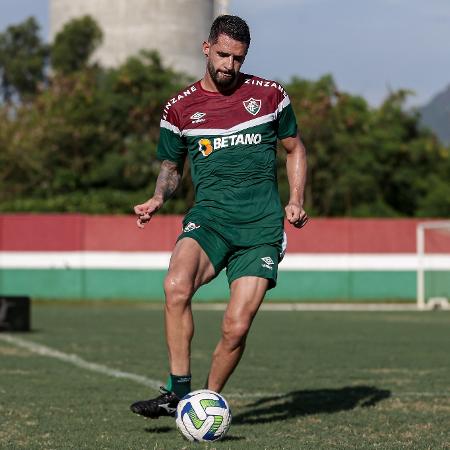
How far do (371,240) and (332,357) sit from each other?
18.4 m

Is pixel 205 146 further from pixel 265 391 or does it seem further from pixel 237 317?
pixel 265 391

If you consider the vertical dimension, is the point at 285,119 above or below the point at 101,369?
above

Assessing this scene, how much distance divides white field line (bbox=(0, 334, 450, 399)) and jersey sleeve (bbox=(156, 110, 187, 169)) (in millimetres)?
2323

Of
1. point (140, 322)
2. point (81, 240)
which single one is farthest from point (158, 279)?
point (140, 322)

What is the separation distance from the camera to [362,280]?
30.6 metres

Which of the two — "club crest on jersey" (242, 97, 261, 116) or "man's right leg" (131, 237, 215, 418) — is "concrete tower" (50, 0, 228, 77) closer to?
"club crest on jersey" (242, 97, 261, 116)

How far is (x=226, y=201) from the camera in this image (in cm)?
663

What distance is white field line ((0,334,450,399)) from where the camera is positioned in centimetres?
870

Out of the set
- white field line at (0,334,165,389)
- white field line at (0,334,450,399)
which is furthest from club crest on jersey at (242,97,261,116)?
white field line at (0,334,165,389)

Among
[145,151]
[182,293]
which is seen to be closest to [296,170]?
[182,293]

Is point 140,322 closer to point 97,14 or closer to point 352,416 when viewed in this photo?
point 352,416

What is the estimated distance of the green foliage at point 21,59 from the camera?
69.0m

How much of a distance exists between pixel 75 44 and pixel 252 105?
53956mm

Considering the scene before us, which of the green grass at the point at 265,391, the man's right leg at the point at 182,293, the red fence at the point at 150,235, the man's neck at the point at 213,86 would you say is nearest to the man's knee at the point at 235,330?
the man's right leg at the point at 182,293
